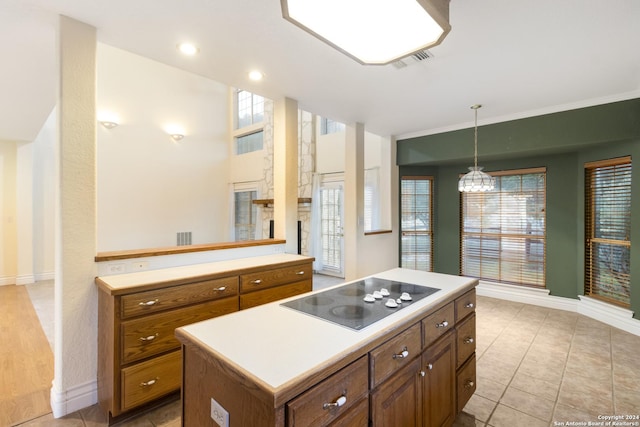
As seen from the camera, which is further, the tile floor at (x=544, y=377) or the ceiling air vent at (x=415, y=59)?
the ceiling air vent at (x=415, y=59)

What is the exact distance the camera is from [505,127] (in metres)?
3.97

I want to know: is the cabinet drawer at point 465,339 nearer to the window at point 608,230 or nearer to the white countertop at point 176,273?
the white countertop at point 176,273

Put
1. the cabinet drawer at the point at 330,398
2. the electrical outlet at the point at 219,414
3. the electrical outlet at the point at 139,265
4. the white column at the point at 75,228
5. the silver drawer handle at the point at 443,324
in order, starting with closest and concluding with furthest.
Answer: the cabinet drawer at the point at 330,398
the electrical outlet at the point at 219,414
the silver drawer handle at the point at 443,324
the white column at the point at 75,228
the electrical outlet at the point at 139,265

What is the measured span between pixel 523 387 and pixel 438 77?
268 centimetres

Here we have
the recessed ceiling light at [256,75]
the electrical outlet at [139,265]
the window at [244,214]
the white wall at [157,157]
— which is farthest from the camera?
the window at [244,214]

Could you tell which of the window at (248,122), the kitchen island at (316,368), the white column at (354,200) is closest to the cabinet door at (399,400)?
the kitchen island at (316,368)

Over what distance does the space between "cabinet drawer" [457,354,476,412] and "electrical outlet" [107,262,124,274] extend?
7.56 feet

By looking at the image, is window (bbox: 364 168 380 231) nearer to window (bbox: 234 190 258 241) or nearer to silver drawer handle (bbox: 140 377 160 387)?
window (bbox: 234 190 258 241)

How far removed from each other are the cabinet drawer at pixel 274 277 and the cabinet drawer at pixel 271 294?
0.04 metres

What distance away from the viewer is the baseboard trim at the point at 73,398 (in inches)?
75.9

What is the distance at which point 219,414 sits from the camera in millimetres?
1006

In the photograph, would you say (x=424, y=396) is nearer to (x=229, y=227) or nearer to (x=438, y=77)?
(x=438, y=77)

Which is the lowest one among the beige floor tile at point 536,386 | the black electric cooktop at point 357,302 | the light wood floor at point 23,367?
the beige floor tile at point 536,386

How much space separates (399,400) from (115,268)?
1981 mm
